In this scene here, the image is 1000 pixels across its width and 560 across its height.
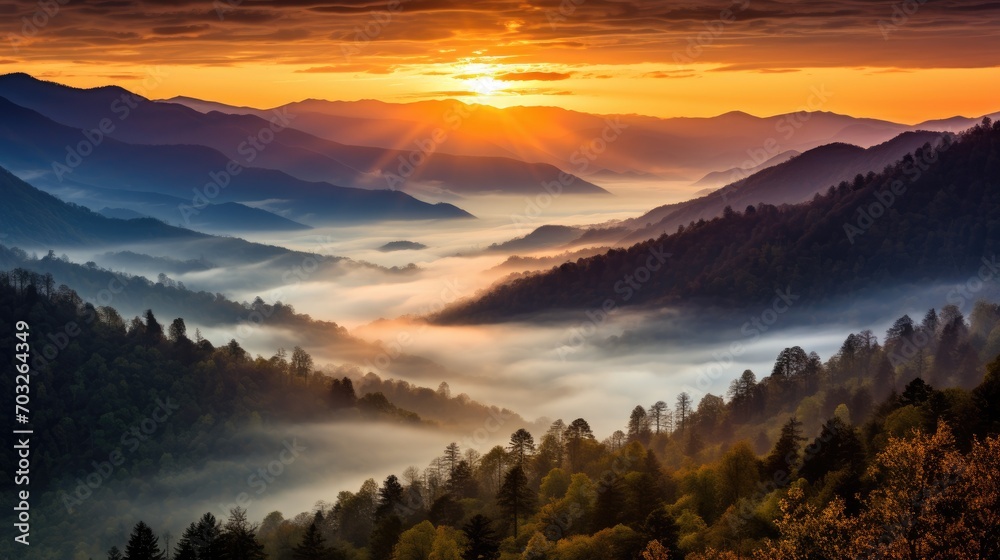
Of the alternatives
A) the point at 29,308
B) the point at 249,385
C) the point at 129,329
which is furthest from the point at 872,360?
the point at 29,308

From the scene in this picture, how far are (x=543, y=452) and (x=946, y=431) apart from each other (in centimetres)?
6159

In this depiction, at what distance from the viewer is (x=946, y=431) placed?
147ft

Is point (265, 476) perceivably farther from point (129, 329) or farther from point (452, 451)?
point (452, 451)

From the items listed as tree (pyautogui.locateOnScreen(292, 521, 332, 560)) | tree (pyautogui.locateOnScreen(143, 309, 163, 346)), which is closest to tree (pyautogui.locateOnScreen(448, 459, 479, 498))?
tree (pyautogui.locateOnScreen(292, 521, 332, 560))

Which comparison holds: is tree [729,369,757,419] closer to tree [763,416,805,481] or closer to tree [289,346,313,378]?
tree [763,416,805,481]

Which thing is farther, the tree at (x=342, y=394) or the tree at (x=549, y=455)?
the tree at (x=342, y=394)

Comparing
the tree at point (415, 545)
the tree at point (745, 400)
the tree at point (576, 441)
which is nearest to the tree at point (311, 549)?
the tree at point (415, 545)
